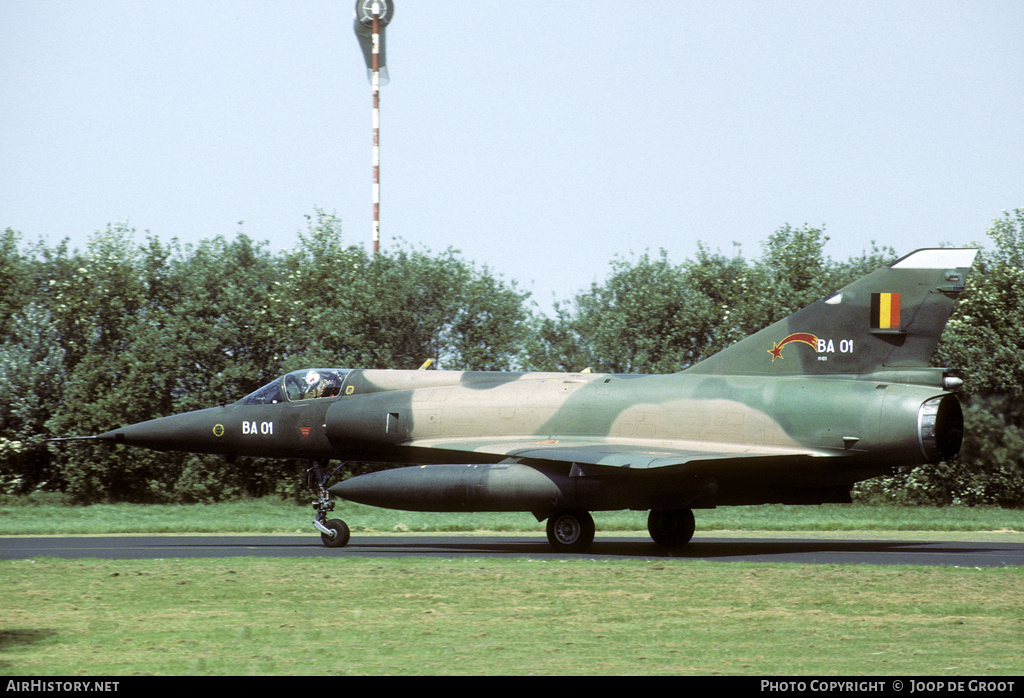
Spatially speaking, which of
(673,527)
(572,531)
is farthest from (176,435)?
(673,527)

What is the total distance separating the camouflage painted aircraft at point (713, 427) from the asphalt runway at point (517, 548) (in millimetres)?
840

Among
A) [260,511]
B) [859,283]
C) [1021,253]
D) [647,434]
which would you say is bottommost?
[260,511]

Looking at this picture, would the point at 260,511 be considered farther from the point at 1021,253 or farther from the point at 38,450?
the point at 1021,253

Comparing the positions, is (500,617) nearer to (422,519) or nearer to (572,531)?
(572,531)

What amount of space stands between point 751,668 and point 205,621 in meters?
5.77

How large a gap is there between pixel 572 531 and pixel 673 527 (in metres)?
1.91

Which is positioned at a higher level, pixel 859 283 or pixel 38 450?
pixel 859 283

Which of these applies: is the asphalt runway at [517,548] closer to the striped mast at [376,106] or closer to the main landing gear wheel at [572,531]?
the main landing gear wheel at [572,531]

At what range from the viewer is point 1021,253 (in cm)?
4278

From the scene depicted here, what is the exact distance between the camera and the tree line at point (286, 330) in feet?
128

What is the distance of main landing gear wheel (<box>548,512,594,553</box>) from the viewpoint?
19.7m

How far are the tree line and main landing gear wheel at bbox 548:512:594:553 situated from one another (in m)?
17.8

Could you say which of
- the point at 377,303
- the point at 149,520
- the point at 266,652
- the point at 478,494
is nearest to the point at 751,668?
the point at 266,652

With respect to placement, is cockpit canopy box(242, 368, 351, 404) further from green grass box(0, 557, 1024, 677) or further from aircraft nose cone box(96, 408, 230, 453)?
green grass box(0, 557, 1024, 677)
